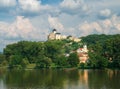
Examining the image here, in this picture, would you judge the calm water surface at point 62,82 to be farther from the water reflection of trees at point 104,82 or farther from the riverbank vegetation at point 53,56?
the riverbank vegetation at point 53,56

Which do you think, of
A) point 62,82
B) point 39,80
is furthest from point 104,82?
Answer: point 39,80

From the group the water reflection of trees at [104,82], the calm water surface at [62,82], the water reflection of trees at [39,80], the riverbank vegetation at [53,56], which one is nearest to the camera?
the water reflection of trees at [104,82]

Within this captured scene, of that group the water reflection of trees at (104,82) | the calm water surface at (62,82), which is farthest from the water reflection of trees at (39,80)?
the water reflection of trees at (104,82)

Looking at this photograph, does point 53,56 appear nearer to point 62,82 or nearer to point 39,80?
point 39,80

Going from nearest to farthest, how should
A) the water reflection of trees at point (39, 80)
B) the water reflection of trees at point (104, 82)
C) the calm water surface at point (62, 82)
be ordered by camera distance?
the water reflection of trees at point (104, 82) → the calm water surface at point (62, 82) → the water reflection of trees at point (39, 80)

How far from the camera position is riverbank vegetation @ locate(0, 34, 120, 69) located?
309ft

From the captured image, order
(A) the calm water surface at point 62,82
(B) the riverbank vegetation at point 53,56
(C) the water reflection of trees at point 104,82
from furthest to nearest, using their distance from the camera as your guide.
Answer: (B) the riverbank vegetation at point 53,56 < (A) the calm water surface at point 62,82 < (C) the water reflection of trees at point 104,82

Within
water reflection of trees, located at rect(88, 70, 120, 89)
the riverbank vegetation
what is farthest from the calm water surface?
the riverbank vegetation

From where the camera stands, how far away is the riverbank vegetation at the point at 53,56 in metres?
94.2

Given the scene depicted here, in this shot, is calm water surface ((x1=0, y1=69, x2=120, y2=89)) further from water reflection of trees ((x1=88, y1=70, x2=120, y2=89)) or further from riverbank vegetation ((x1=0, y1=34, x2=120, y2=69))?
riverbank vegetation ((x1=0, y1=34, x2=120, y2=69))

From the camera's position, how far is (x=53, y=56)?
11862cm

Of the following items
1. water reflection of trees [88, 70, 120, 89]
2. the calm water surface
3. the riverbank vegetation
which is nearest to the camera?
water reflection of trees [88, 70, 120, 89]

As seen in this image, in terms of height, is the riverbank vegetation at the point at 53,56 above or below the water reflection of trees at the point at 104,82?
above

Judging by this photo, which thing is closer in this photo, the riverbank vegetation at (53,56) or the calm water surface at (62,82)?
the calm water surface at (62,82)
